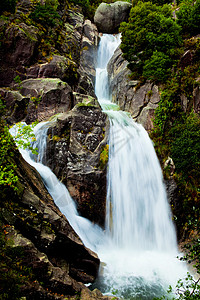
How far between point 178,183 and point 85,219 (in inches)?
221

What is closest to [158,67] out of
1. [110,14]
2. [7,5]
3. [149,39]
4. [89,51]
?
[149,39]

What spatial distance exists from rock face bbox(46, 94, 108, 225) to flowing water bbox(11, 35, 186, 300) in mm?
393

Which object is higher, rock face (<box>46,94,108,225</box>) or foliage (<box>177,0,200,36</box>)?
foliage (<box>177,0,200,36</box>)

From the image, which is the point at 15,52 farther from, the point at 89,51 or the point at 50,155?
the point at 89,51

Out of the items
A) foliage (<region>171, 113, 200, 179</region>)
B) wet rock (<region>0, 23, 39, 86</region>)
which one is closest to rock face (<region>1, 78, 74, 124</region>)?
wet rock (<region>0, 23, 39, 86</region>)

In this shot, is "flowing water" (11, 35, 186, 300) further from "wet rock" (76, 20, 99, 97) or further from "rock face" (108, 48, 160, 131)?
"wet rock" (76, 20, 99, 97)

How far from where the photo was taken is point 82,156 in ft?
32.1

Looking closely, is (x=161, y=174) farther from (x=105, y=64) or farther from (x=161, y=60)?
(x=105, y=64)

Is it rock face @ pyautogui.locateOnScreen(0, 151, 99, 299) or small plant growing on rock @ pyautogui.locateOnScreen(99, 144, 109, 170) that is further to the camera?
small plant growing on rock @ pyautogui.locateOnScreen(99, 144, 109, 170)

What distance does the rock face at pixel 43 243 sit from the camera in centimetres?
434

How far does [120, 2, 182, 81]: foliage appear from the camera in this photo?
14.7 meters

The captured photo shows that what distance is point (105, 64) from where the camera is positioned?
24594 mm

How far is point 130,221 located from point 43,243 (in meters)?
5.67

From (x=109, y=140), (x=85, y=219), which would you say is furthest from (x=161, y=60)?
(x=85, y=219)
